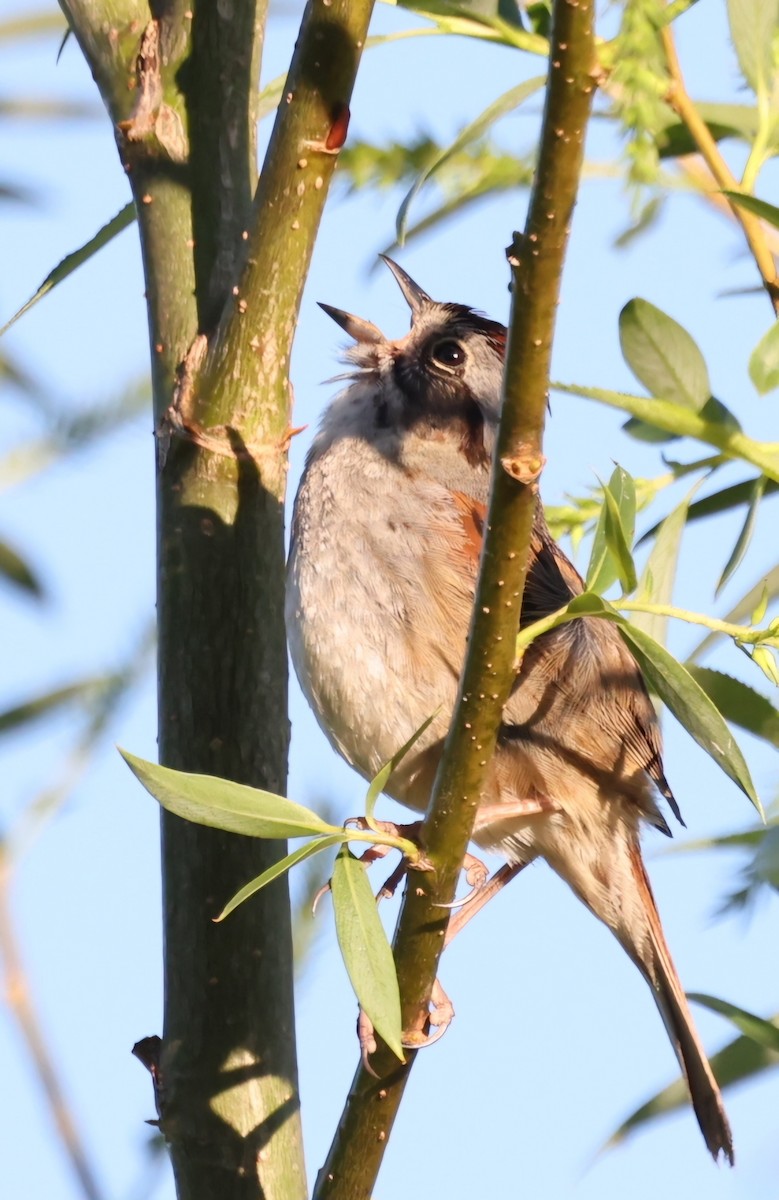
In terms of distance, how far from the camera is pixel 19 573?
2691 millimetres

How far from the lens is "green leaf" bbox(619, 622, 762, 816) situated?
1.61 m

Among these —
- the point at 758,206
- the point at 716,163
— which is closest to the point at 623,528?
the point at 758,206

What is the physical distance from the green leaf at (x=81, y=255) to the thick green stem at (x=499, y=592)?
3.19ft

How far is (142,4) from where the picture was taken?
2502 mm

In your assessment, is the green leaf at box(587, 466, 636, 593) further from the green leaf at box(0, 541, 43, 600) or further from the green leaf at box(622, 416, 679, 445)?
the green leaf at box(0, 541, 43, 600)

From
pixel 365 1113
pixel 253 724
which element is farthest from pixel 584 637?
pixel 365 1113

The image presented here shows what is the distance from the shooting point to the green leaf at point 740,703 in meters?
2.13

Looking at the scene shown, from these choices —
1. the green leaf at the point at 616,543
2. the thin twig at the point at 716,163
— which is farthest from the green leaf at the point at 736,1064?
the thin twig at the point at 716,163

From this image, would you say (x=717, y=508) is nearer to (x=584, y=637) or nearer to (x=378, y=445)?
(x=584, y=637)

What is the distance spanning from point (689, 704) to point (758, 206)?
63 centimetres

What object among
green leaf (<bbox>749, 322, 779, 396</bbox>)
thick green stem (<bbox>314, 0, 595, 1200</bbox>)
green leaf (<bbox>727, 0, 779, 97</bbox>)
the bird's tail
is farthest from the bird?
green leaf (<bbox>749, 322, 779, 396</bbox>)

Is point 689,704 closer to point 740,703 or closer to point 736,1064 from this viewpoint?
point 740,703

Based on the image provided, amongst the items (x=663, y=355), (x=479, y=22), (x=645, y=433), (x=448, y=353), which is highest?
(x=448, y=353)

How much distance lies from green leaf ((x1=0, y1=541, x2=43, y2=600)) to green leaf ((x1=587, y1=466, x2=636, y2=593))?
1.24 m
